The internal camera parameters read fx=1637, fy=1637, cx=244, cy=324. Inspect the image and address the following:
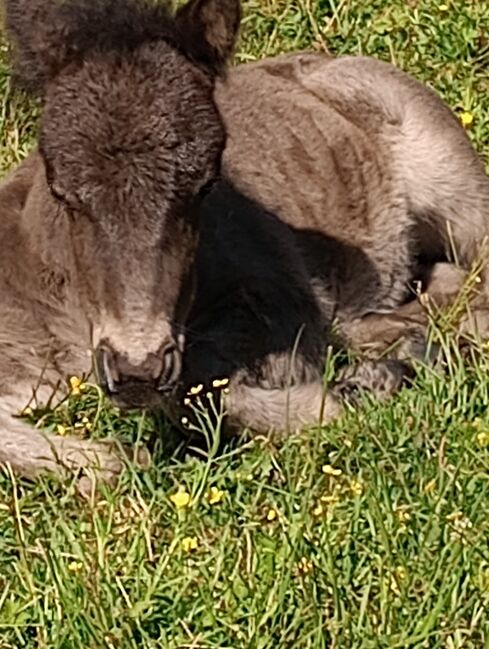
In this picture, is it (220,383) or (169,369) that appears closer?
(169,369)

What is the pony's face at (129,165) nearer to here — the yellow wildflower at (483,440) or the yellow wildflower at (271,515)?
the yellow wildflower at (271,515)

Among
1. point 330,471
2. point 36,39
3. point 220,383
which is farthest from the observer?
point 36,39

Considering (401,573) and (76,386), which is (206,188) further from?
(401,573)

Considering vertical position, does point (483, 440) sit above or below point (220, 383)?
above

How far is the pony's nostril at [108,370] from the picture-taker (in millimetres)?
5031

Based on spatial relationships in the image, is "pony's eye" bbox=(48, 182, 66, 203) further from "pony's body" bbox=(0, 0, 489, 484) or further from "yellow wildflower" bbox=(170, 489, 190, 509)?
"yellow wildflower" bbox=(170, 489, 190, 509)

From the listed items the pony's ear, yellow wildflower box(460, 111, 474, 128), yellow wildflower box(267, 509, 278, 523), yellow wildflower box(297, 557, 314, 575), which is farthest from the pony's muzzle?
yellow wildflower box(460, 111, 474, 128)

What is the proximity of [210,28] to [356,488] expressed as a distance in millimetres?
1827

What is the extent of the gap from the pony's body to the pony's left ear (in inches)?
13.4

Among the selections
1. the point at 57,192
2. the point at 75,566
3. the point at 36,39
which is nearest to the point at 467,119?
the point at 36,39

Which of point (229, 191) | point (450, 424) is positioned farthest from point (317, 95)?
point (450, 424)

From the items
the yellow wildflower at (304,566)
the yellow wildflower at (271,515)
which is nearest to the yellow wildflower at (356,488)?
the yellow wildflower at (271,515)

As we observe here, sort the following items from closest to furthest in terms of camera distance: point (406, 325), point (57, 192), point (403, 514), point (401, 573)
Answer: point (401, 573) < point (403, 514) < point (57, 192) < point (406, 325)

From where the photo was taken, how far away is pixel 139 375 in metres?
5.00
